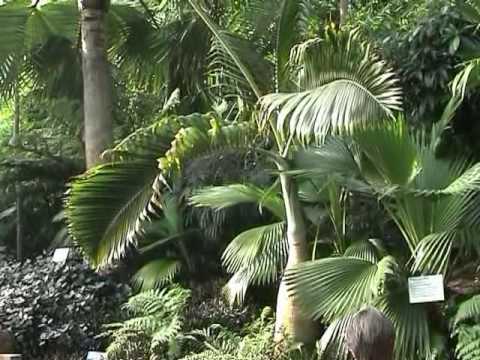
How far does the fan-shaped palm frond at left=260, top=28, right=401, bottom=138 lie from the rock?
342 cm

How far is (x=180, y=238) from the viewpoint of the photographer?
8.88m

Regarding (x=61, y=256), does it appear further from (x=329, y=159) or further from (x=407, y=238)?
(x=407, y=238)

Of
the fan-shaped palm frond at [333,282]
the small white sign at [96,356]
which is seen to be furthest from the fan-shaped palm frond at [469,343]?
the small white sign at [96,356]

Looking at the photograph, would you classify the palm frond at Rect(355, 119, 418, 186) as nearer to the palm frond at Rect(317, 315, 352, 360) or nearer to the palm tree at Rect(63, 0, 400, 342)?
the palm tree at Rect(63, 0, 400, 342)

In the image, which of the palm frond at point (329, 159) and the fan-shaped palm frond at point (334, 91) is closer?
the fan-shaped palm frond at point (334, 91)

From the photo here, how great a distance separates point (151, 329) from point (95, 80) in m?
2.83

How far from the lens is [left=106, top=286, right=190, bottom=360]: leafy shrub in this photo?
21.7 feet

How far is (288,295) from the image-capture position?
232 inches

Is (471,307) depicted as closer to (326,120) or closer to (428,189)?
(428,189)

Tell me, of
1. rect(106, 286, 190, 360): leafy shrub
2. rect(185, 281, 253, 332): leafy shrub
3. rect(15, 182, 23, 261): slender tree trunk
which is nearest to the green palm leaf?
rect(106, 286, 190, 360): leafy shrub

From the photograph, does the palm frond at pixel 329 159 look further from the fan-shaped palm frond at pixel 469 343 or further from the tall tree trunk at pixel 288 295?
the fan-shaped palm frond at pixel 469 343

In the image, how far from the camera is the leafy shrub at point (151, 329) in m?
6.61

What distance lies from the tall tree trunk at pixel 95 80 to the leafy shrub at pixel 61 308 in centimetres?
117

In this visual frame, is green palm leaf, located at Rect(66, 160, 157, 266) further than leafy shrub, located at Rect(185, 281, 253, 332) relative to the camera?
No
